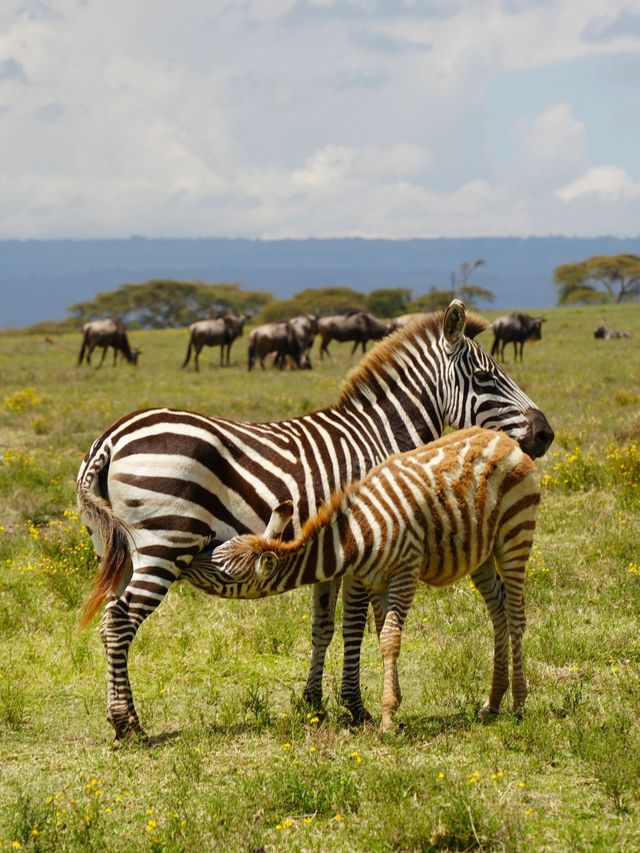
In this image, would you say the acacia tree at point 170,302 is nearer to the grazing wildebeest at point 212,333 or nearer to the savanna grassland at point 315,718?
the grazing wildebeest at point 212,333

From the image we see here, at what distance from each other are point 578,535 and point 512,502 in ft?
12.9

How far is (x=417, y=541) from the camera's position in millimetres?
6234

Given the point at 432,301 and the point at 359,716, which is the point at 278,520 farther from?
the point at 432,301

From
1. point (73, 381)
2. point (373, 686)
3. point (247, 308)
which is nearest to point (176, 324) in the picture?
point (247, 308)

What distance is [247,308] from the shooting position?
97188 millimetres

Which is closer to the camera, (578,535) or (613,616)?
(613,616)

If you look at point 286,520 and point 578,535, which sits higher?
point 286,520

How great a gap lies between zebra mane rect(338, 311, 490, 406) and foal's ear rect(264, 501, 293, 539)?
1.56 meters

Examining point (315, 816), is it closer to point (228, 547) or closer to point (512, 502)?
point (228, 547)

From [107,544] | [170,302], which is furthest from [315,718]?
[170,302]

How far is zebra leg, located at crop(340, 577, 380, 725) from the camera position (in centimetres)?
646

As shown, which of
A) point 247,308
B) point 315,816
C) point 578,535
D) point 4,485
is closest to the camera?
point 315,816

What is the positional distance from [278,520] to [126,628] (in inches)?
49.7

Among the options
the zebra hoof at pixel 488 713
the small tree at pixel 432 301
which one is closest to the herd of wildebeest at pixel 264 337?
the zebra hoof at pixel 488 713
